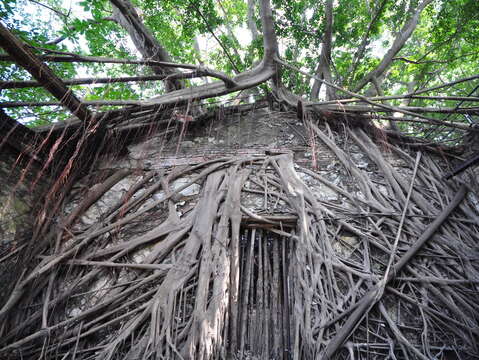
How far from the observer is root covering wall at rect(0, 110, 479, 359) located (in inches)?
68.1

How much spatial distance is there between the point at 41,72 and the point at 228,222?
1.98 m

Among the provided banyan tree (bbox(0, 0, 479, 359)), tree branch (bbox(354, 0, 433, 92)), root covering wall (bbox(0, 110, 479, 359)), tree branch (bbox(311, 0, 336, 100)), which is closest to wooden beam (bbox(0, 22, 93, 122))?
banyan tree (bbox(0, 0, 479, 359))

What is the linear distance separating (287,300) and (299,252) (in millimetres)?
407

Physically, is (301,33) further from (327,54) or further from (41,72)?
(41,72)

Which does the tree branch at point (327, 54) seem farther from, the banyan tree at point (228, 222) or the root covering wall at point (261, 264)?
the root covering wall at point (261, 264)

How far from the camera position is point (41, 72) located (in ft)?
6.38

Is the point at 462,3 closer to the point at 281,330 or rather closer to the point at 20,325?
the point at 281,330

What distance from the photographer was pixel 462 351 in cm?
167

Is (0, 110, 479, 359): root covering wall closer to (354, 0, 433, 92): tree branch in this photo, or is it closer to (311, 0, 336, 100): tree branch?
(311, 0, 336, 100): tree branch

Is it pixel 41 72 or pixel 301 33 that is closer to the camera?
pixel 41 72

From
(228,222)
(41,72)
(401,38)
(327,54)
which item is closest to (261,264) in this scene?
(228,222)

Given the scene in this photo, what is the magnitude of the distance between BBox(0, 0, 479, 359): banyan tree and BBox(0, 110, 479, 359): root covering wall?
0.05 ft

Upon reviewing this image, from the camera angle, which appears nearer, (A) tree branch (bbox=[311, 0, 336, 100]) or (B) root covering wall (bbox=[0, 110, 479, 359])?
(B) root covering wall (bbox=[0, 110, 479, 359])

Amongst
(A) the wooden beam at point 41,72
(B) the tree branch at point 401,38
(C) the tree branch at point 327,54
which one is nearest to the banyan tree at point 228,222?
(A) the wooden beam at point 41,72
